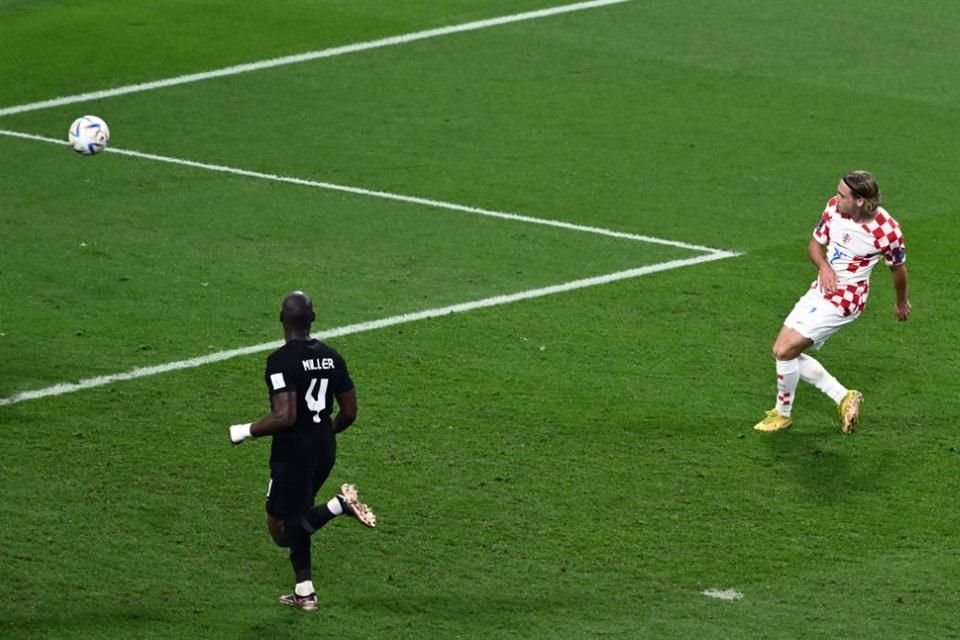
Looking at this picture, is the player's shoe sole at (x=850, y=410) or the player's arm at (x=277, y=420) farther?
the player's shoe sole at (x=850, y=410)

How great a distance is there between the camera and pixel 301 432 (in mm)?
10758

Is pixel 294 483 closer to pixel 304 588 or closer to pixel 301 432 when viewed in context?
pixel 301 432

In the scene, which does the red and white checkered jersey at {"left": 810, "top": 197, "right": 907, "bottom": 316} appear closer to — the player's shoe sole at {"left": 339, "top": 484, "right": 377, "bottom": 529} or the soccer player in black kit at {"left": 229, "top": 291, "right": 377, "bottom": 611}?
the soccer player in black kit at {"left": 229, "top": 291, "right": 377, "bottom": 611}

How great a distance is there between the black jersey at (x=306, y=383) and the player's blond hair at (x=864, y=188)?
13.8 ft

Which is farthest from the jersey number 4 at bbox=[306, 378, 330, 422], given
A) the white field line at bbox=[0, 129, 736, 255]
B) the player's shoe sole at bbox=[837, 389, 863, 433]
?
the white field line at bbox=[0, 129, 736, 255]

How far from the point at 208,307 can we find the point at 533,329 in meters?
2.78

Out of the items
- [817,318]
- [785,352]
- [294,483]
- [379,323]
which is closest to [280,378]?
[294,483]

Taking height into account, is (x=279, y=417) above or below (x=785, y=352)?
above

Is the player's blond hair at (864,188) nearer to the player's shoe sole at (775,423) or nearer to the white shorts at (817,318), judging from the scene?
the white shorts at (817,318)

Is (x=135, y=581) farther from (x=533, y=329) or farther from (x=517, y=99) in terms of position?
(x=517, y=99)

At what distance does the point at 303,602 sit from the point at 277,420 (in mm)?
1141

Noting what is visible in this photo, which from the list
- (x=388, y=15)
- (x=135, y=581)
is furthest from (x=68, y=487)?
(x=388, y=15)

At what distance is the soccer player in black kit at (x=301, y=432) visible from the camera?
1061 centimetres

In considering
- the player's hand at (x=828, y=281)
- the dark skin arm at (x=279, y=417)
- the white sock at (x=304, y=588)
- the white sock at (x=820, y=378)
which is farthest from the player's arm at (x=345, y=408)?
the white sock at (x=820, y=378)
